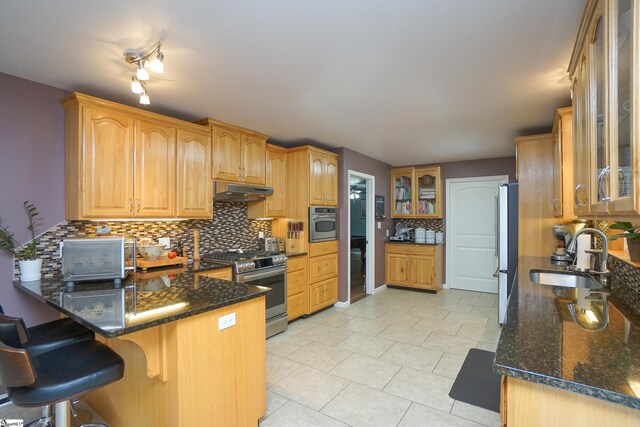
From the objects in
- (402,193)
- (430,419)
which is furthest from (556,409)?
(402,193)

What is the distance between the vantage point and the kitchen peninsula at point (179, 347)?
1.55 metres

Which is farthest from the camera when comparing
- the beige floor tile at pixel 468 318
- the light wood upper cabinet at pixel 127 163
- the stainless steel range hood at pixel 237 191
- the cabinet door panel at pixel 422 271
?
the cabinet door panel at pixel 422 271

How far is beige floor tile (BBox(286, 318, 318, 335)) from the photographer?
12.1 feet

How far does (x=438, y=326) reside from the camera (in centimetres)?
386

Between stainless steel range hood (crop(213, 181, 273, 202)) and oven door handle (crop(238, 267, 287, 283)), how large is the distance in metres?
0.87

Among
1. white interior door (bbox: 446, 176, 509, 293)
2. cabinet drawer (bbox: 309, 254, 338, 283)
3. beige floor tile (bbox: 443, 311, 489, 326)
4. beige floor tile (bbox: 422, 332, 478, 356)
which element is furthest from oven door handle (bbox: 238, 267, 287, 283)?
white interior door (bbox: 446, 176, 509, 293)

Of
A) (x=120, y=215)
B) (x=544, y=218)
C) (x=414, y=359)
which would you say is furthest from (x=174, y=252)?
(x=544, y=218)

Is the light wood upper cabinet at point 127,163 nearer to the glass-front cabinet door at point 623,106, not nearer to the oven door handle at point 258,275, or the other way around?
the oven door handle at point 258,275

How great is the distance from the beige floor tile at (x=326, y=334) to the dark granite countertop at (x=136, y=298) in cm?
167

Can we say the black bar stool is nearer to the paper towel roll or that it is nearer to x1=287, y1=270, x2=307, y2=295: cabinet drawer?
x1=287, y1=270, x2=307, y2=295: cabinet drawer

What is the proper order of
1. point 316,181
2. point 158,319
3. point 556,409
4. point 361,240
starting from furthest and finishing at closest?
point 361,240 < point 316,181 < point 158,319 < point 556,409

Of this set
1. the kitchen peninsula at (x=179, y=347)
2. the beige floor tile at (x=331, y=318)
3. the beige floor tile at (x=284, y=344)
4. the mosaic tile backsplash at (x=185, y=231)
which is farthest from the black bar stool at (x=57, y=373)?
the beige floor tile at (x=331, y=318)

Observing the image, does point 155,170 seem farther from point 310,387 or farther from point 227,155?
point 310,387

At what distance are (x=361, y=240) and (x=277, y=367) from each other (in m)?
3.38
